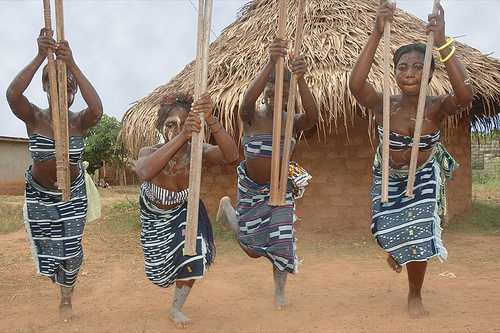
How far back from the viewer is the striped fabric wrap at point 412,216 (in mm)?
2850

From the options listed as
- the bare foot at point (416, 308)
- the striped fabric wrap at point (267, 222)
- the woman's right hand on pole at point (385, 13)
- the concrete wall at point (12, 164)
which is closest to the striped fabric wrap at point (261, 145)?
the striped fabric wrap at point (267, 222)

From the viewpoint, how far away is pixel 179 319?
9.43 ft

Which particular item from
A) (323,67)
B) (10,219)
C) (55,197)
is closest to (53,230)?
(55,197)

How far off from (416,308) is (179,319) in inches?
59.8

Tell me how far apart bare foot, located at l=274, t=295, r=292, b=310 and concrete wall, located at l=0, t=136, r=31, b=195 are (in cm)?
1503

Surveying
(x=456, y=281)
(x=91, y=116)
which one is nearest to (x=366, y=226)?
(x=456, y=281)

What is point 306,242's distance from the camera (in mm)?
6125

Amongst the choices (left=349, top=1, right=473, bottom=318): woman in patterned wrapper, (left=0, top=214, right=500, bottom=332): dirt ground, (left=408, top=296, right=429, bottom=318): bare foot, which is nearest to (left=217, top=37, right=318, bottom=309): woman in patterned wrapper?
(left=0, top=214, right=500, bottom=332): dirt ground

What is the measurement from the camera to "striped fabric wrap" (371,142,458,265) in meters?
2.85

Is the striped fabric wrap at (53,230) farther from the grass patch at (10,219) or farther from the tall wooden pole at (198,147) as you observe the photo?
the grass patch at (10,219)

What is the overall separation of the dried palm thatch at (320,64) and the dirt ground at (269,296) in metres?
1.85

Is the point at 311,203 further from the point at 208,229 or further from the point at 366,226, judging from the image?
the point at 208,229

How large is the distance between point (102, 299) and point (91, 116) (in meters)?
1.48

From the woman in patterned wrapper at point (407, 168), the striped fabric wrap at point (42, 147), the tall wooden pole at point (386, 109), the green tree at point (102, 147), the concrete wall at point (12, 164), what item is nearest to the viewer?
the tall wooden pole at point (386, 109)
